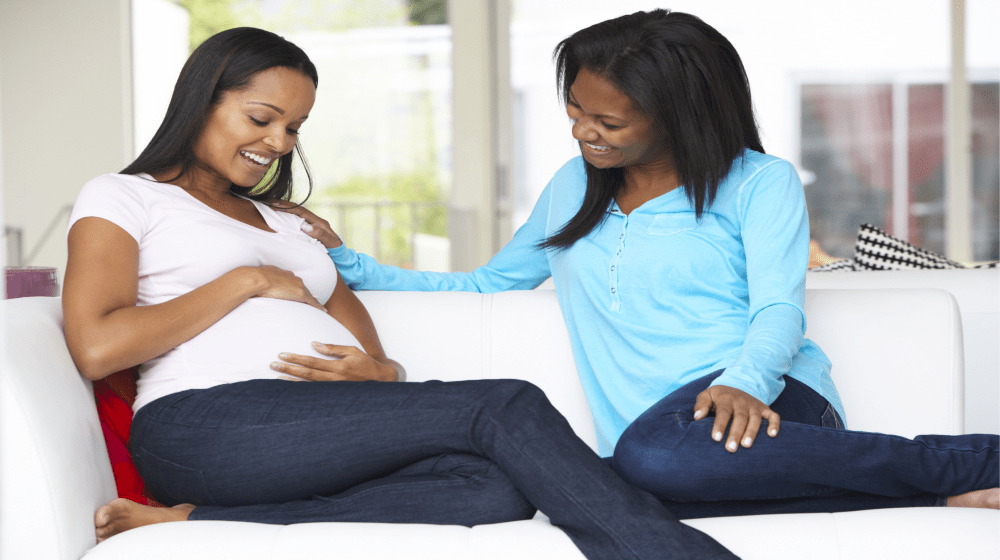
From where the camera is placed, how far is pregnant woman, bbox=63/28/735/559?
44.2 inches

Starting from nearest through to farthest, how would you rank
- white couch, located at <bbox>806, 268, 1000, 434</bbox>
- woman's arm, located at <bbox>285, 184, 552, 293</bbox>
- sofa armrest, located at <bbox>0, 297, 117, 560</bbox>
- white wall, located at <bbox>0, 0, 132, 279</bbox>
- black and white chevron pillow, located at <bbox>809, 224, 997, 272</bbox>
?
sofa armrest, located at <bbox>0, 297, 117, 560</bbox> < woman's arm, located at <bbox>285, 184, 552, 293</bbox> < white couch, located at <bbox>806, 268, 1000, 434</bbox> < black and white chevron pillow, located at <bbox>809, 224, 997, 272</bbox> < white wall, located at <bbox>0, 0, 132, 279</bbox>

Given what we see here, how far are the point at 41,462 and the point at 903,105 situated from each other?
567 cm

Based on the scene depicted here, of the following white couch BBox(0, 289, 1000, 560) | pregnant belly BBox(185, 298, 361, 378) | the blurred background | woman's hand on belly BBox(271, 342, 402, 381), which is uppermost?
the blurred background

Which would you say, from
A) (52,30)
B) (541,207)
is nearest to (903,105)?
(541,207)

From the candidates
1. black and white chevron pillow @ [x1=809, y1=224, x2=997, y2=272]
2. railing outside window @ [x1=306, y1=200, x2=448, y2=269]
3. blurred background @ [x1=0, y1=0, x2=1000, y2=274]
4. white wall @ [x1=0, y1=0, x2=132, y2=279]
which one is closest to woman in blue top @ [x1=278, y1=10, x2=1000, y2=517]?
black and white chevron pillow @ [x1=809, y1=224, x2=997, y2=272]

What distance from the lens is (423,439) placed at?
119 cm

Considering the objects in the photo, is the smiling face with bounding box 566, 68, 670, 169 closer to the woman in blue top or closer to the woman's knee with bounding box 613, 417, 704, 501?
the woman in blue top

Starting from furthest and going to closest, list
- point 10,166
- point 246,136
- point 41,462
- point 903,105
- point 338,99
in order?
1. point 903,105
2. point 338,99
3. point 10,166
4. point 246,136
5. point 41,462

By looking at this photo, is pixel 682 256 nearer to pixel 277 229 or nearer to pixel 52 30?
pixel 277 229

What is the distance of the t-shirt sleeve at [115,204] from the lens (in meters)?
1.27

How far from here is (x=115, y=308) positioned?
123 cm

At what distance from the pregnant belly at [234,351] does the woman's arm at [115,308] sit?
0.08 feet

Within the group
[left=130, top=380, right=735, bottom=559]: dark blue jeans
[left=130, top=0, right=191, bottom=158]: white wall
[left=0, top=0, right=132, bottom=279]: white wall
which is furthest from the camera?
[left=130, top=0, right=191, bottom=158]: white wall

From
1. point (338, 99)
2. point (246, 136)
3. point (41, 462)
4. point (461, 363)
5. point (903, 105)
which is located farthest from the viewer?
point (903, 105)
